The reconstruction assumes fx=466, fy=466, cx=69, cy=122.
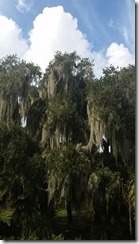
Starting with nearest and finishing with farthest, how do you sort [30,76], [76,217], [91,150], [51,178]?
[51,178], [91,150], [30,76], [76,217]

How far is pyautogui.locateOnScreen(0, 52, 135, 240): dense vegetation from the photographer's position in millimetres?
14250

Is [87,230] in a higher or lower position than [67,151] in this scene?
lower

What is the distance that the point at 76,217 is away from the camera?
18.1 metres

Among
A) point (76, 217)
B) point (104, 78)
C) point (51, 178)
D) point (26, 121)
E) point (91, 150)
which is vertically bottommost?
point (76, 217)

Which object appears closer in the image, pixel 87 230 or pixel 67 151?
pixel 67 151

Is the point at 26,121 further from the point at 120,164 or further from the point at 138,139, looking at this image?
the point at 138,139

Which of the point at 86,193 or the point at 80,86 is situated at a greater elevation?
the point at 80,86

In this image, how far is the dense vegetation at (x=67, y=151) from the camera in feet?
46.8

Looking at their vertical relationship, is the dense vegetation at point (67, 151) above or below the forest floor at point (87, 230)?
above

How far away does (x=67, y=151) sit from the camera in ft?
47.7

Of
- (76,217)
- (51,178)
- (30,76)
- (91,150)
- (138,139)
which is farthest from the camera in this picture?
(76,217)

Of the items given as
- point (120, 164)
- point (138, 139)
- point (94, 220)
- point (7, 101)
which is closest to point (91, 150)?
point (120, 164)

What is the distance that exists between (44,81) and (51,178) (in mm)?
4309

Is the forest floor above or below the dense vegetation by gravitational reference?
below
